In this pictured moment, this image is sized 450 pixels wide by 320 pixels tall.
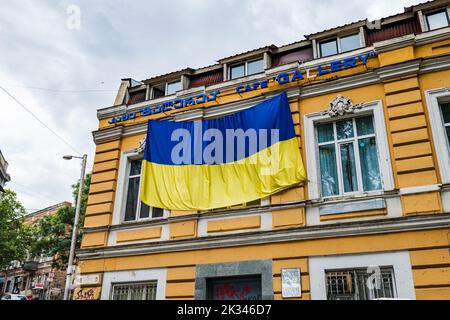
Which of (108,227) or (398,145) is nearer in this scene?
(398,145)

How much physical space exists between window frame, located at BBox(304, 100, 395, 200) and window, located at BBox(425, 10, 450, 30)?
2798 mm

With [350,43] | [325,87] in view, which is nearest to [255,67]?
[325,87]

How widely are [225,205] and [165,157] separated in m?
2.59

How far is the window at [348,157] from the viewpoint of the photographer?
10.1 metres

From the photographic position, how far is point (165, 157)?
12.2m

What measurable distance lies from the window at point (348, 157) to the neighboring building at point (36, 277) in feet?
115

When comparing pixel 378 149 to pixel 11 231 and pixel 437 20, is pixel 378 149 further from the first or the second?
pixel 11 231

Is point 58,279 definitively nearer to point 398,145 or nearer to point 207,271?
point 207,271

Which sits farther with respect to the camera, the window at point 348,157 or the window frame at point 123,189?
the window frame at point 123,189

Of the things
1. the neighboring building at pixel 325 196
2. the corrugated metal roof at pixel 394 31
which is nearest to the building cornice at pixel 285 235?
the neighboring building at pixel 325 196

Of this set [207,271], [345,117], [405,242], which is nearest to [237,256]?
[207,271]

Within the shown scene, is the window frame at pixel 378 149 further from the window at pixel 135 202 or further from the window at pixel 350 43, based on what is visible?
the window at pixel 135 202

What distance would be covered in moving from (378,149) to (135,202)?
762 cm

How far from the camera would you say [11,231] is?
32844 mm
